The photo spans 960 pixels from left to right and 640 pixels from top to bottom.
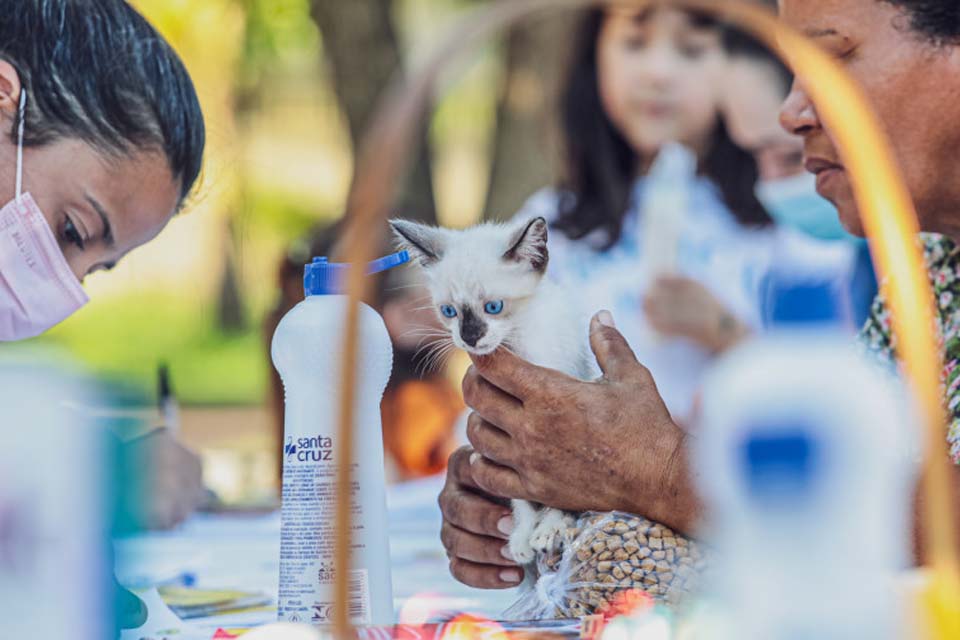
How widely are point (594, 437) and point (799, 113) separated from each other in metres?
0.61

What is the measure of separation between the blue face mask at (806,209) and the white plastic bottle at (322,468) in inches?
61.3

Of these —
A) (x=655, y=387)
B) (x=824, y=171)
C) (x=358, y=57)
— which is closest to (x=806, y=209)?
(x=824, y=171)

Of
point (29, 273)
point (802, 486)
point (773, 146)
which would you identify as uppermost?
point (773, 146)

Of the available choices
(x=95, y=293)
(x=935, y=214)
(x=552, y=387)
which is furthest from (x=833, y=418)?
(x=95, y=293)

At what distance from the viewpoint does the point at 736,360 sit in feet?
3.20

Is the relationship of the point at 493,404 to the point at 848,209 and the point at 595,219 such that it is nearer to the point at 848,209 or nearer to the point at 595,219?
the point at 848,209

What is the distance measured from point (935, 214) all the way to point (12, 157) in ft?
4.33

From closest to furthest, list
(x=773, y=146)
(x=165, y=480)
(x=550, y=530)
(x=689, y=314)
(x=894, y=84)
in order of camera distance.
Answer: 1. (x=550, y=530)
2. (x=894, y=84)
3. (x=165, y=480)
4. (x=689, y=314)
5. (x=773, y=146)

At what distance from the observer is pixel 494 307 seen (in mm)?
1258

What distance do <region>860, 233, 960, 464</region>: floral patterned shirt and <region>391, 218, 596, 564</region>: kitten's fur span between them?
57 centimetres

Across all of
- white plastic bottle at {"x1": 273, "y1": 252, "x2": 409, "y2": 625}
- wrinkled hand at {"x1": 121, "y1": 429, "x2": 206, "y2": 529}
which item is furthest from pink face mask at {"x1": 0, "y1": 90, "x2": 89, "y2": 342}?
white plastic bottle at {"x1": 273, "y1": 252, "x2": 409, "y2": 625}

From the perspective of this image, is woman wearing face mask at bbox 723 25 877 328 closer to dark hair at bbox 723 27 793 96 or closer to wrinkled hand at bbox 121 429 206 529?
dark hair at bbox 723 27 793 96

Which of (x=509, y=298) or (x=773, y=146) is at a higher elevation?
(x=773, y=146)

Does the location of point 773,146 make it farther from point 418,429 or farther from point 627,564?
point 627,564
